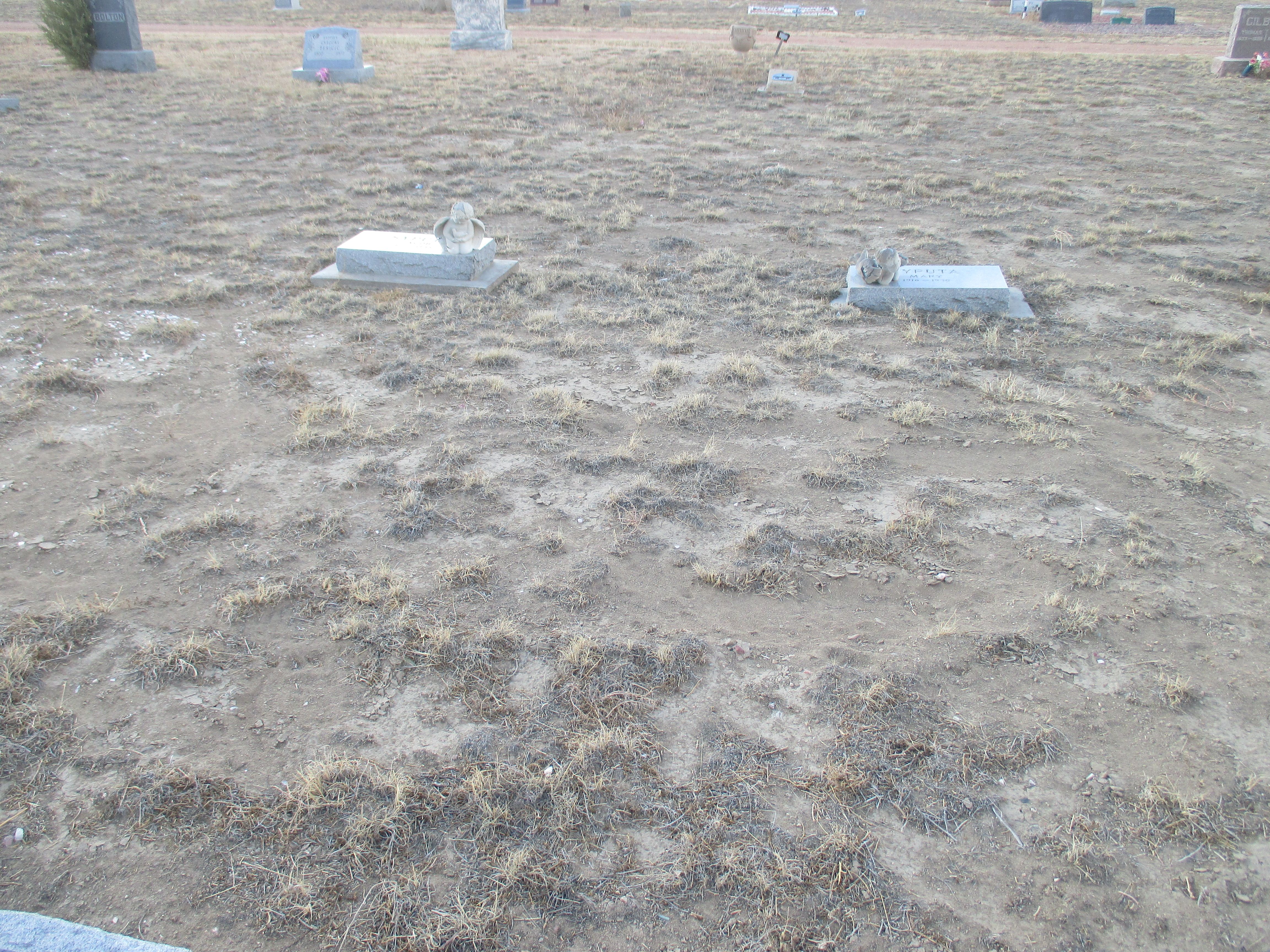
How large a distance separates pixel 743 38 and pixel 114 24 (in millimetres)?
14072

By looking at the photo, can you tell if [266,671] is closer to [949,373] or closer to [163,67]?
[949,373]

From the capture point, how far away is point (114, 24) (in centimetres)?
1648

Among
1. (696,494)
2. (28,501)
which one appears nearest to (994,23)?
(696,494)

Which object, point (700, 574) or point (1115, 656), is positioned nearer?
point (1115, 656)

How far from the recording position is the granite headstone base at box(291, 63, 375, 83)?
16.5 metres

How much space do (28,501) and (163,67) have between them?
16.8m

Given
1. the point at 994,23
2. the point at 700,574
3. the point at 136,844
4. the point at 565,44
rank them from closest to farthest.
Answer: the point at 136,844 → the point at 700,574 → the point at 565,44 → the point at 994,23

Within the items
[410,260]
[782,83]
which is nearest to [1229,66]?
[782,83]

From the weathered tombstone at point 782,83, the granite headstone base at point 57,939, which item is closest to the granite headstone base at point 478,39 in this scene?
the weathered tombstone at point 782,83

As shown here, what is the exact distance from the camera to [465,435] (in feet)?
17.8

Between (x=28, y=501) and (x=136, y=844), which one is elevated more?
(x=28, y=501)

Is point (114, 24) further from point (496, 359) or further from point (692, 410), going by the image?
point (692, 410)

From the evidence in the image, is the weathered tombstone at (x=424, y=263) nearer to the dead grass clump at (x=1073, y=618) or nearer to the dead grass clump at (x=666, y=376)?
the dead grass clump at (x=666, y=376)

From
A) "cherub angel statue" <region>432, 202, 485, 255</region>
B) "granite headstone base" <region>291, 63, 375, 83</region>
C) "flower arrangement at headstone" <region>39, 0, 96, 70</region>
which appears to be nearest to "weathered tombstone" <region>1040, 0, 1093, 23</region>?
"granite headstone base" <region>291, 63, 375, 83</region>
